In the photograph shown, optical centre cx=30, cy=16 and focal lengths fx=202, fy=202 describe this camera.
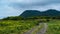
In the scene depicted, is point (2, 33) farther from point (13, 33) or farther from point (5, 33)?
point (13, 33)

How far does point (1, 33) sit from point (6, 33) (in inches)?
42.2

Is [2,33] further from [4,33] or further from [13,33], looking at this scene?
[13,33]

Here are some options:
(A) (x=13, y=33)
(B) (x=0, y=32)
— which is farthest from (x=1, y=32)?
(A) (x=13, y=33)

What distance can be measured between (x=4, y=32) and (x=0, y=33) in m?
1.59

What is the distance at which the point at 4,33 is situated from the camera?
40.5m

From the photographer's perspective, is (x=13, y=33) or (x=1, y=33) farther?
(x=13, y=33)

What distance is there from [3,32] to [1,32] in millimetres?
539

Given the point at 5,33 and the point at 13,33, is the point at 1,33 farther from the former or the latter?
the point at 13,33

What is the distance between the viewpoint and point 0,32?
134ft

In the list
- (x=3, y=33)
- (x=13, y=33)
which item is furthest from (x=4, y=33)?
(x=13, y=33)

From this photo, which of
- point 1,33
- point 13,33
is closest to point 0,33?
point 1,33

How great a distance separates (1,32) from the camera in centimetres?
4094

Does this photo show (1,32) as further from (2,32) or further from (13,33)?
(13,33)

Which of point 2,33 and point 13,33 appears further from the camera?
point 13,33
